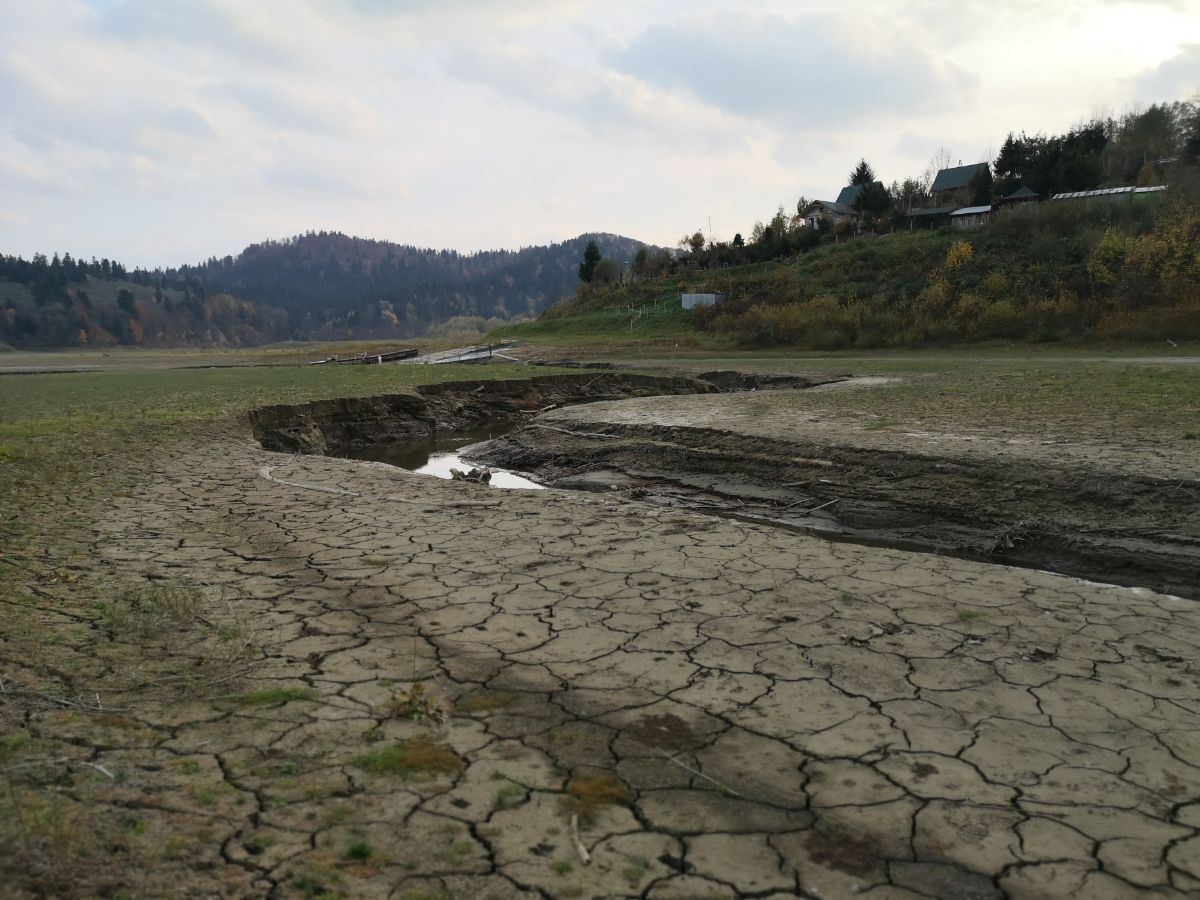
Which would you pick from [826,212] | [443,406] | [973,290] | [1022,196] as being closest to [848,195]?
[826,212]

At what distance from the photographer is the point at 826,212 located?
76.6 meters

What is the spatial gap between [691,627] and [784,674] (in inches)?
29.7

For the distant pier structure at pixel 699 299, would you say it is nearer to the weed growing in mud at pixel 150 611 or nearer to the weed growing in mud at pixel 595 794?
the weed growing in mud at pixel 150 611

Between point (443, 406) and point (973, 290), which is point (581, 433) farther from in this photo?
point (973, 290)

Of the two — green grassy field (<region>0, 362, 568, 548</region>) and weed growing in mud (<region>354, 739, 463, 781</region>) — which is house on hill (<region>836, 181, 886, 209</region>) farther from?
weed growing in mud (<region>354, 739, 463, 781</region>)

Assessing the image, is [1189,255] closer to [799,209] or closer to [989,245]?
[989,245]

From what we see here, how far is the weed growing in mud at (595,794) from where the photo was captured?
2.85 meters

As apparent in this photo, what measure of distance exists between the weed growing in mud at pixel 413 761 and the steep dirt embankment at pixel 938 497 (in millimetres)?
5246

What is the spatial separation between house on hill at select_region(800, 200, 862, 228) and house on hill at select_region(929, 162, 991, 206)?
7.38 metres

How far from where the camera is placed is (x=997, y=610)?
4895mm

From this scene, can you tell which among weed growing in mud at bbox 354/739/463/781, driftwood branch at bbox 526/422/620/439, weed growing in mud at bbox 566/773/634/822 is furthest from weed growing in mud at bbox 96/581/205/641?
driftwood branch at bbox 526/422/620/439

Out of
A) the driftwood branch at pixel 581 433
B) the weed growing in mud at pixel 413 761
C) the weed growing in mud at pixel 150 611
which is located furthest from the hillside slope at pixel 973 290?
the weed growing in mud at pixel 413 761

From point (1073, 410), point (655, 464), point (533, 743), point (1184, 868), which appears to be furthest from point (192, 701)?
point (1073, 410)

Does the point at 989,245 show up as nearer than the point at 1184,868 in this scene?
No
